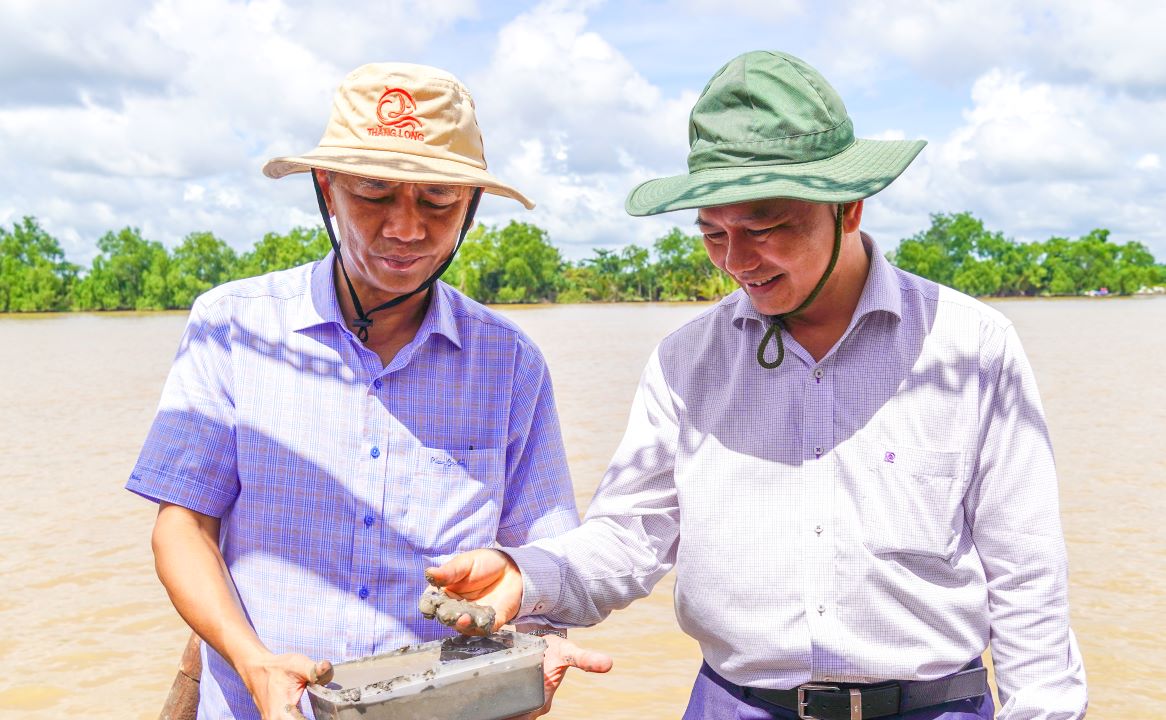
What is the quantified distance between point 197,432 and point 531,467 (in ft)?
2.42

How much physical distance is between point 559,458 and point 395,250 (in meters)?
0.64

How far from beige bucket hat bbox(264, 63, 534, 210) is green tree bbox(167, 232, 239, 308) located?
60.7 metres

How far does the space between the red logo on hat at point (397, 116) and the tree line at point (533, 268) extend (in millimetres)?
51290

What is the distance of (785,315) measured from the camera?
7.22ft

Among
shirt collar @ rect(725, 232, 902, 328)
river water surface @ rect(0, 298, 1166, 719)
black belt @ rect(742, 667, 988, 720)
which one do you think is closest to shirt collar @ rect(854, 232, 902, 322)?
shirt collar @ rect(725, 232, 902, 328)

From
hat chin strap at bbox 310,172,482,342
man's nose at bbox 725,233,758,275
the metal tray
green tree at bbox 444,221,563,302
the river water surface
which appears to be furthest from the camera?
green tree at bbox 444,221,563,302

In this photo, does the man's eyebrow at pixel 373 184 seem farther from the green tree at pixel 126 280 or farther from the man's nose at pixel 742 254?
the green tree at pixel 126 280

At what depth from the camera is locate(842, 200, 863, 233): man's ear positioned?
216cm

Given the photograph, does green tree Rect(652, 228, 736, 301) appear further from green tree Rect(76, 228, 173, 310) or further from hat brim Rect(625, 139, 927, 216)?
hat brim Rect(625, 139, 927, 216)

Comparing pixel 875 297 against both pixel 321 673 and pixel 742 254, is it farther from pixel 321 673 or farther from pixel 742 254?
pixel 321 673

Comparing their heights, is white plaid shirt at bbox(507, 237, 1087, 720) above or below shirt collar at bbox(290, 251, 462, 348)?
below

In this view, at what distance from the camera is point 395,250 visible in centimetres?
229

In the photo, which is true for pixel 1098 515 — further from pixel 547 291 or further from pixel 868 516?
pixel 547 291

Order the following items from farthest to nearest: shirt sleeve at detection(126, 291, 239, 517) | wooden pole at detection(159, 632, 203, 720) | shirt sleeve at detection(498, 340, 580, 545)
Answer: wooden pole at detection(159, 632, 203, 720) < shirt sleeve at detection(498, 340, 580, 545) < shirt sleeve at detection(126, 291, 239, 517)
